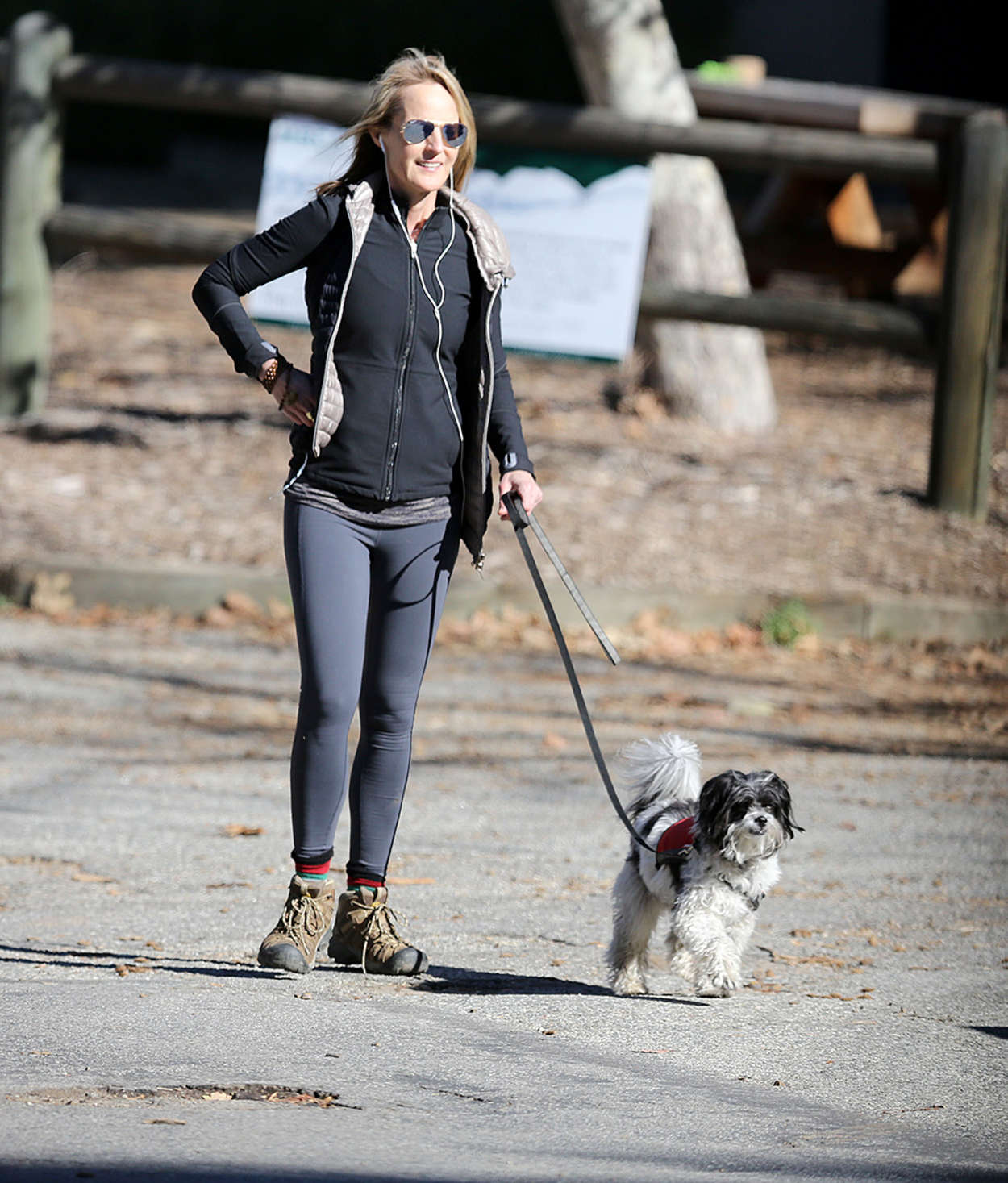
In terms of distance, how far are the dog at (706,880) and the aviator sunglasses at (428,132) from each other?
1.71 metres

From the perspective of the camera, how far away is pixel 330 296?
174 inches

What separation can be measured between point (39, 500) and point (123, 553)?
0.86 metres

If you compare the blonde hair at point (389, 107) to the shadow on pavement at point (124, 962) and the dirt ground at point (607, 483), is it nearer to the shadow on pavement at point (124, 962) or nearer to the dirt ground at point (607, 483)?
the shadow on pavement at point (124, 962)

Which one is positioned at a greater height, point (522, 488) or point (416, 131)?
point (416, 131)

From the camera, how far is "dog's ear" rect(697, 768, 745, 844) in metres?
4.38

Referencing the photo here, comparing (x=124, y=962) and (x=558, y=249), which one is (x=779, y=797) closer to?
(x=124, y=962)

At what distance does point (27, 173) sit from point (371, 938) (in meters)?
7.25

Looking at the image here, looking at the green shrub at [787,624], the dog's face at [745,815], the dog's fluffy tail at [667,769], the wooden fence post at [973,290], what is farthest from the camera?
the wooden fence post at [973,290]

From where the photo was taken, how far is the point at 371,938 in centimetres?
464

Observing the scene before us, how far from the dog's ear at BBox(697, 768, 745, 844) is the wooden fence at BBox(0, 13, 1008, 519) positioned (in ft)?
19.0

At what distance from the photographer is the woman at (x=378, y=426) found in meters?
4.41

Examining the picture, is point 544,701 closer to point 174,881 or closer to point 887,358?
point 174,881

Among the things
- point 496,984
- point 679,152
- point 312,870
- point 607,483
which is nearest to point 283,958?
point 312,870

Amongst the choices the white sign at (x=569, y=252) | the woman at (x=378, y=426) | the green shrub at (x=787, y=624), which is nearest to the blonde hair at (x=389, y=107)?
the woman at (x=378, y=426)
